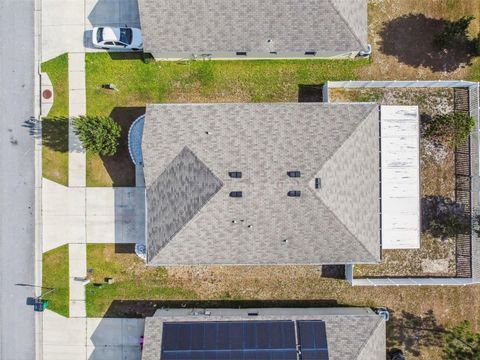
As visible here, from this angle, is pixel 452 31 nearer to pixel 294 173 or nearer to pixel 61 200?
pixel 294 173

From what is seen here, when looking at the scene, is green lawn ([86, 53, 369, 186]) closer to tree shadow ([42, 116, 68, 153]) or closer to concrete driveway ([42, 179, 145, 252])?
concrete driveway ([42, 179, 145, 252])

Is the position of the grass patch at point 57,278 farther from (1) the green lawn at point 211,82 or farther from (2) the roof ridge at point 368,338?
(2) the roof ridge at point 368,338

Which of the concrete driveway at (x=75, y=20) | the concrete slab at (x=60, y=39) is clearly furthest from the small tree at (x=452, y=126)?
the concrete slab at (x=60, y=39)

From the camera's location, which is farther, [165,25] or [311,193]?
[165,25]

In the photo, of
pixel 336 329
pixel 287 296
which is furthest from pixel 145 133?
pixel 336 329

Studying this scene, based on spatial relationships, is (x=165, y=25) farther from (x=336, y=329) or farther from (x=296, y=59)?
(x=336, y=329)

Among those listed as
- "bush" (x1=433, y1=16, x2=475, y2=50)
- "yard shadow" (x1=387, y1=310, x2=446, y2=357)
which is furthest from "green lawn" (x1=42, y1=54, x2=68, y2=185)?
"bush" (x1=433, y1=16, x2=475, y2=50)
